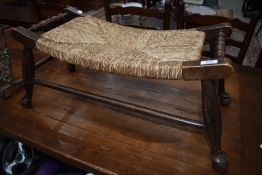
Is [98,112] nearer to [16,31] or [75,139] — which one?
[75,139]

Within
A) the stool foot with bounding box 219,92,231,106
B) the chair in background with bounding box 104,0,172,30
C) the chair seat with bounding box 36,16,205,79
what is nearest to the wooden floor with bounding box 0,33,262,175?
the stool foot with bounding box 219,92,231,106

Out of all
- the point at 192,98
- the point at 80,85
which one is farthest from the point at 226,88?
the point at 80,85

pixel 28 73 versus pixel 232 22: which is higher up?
pixel 232 22

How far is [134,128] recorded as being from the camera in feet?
3.07

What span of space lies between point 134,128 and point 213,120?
313 mm

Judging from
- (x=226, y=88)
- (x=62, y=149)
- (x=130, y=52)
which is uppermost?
(x=130, y=52)

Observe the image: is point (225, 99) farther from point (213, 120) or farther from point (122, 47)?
point (122, 47)

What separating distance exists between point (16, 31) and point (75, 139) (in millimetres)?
436

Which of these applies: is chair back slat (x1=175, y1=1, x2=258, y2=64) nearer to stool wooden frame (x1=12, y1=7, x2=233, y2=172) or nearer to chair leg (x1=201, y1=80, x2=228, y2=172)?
stool wooden frame (x1=12, y1=7, x2=233, y2=172)

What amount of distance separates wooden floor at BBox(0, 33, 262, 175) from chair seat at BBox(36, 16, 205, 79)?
23 cm

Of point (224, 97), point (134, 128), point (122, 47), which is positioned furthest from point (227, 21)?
point (134, 128)

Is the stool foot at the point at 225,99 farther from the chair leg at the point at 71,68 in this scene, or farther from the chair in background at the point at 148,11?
the chair leg at the point at 71,68

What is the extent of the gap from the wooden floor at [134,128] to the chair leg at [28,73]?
0.12ft

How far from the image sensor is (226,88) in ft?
3.59
